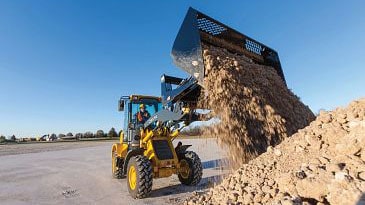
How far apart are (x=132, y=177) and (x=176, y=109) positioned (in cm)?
204

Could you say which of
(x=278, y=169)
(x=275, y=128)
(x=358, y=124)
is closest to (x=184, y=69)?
(x=275, y=128)

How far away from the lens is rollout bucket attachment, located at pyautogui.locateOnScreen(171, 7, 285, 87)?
4701mm

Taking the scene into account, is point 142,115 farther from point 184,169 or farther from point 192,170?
point 192,170

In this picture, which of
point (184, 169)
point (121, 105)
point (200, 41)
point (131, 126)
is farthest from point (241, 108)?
point (121, 105)

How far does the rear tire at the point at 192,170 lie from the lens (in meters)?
7.00

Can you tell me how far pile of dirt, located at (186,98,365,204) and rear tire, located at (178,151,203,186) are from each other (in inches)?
107

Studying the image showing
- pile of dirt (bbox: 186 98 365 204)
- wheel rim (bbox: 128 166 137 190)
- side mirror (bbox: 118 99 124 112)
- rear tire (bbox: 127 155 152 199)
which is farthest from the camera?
side mirror (bbox: 118 99 124 112)

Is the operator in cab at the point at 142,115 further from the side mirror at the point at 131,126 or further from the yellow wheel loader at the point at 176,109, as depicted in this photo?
the side mirror at the point at 131,126

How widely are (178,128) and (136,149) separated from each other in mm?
1144

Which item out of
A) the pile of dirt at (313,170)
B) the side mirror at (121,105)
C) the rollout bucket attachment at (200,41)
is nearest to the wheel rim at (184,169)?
the side mirror at (121,105)

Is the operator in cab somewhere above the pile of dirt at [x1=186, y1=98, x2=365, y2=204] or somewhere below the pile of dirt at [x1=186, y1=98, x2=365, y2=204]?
above

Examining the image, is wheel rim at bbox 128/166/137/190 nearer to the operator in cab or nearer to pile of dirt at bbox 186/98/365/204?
the operator in cab

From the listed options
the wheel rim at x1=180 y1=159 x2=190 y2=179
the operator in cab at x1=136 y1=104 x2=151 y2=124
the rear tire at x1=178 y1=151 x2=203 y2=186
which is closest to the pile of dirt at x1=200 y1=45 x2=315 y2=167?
the rear tire at x1=178 y1=151 x2=203 y2=186

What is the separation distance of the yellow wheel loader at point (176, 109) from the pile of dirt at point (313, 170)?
5.31 feet
